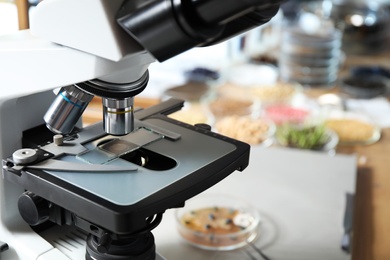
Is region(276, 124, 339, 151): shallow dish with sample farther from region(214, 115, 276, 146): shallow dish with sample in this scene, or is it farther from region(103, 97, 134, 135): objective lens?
region(103, 97, 134, 135): objective lens

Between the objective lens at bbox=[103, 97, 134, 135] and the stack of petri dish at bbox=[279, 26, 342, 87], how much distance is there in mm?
1572

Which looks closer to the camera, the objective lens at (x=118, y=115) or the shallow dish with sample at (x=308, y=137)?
the objective lens at (x=118, y=115)

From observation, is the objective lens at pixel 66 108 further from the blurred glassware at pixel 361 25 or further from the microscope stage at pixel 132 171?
the blurred glassware at pixel 361 25

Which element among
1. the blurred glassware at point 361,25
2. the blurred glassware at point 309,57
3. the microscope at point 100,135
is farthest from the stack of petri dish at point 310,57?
the microscope at point 100,135

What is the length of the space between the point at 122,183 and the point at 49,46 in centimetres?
22

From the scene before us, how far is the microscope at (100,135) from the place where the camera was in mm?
722

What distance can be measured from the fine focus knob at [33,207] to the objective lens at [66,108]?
4.4 inches

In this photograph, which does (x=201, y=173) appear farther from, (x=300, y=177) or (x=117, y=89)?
(x=300, y=177)

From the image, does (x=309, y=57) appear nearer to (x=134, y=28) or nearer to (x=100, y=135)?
(x=100, y=135)

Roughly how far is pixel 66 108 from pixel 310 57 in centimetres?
165

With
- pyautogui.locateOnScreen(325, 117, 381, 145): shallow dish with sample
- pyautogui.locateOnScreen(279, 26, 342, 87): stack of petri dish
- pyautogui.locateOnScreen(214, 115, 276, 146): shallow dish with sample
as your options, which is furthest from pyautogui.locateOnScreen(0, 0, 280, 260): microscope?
pyautogui.locateOnScreen(279, 26, 342, 87): stack of petri dish

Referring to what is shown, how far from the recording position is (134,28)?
2.35 ft

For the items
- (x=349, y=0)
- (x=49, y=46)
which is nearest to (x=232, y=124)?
(x=49, y=46)

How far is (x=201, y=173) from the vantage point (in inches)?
34.6
